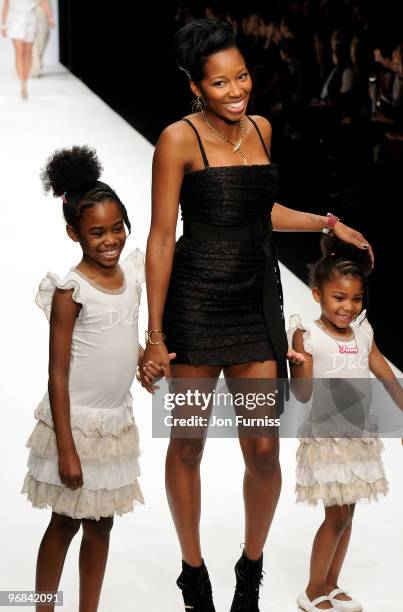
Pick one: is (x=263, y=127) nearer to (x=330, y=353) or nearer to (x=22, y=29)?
(x=330, y=353)

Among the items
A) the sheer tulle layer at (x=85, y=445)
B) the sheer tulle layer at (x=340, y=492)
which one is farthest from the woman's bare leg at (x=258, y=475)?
the sheer tulle layer at (x=85, y=445)

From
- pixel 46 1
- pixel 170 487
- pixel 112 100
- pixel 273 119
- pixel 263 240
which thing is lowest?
pixel 170 487

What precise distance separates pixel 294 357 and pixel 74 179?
678 millimetres

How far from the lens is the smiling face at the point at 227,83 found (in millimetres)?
2943

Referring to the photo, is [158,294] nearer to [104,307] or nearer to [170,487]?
[104,307]

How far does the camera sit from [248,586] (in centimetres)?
313

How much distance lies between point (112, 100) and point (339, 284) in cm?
827

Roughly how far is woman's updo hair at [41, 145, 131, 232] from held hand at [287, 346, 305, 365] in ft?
1.67

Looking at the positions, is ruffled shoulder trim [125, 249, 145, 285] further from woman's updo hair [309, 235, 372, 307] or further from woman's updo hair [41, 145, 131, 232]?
woman's updo hair [309, 235, 372, 307]

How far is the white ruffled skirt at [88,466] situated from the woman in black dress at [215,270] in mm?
150

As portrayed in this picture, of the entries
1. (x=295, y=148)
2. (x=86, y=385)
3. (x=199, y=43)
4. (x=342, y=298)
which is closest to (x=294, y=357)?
(x=342, y=298)

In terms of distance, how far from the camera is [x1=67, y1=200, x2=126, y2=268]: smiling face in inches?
113

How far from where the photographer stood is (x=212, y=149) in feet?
9.91

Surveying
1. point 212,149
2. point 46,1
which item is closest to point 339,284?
point 212,149
